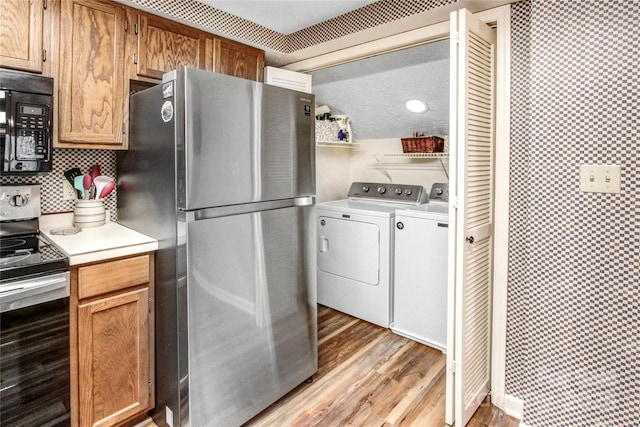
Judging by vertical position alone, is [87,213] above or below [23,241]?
above

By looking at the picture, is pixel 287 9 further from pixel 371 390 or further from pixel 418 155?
pixel 371 390

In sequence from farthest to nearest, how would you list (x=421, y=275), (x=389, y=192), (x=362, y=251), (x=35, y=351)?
(x=389, y=192)
(x=362, y=251)
(x=421, y=275)
(x=35, y=351)

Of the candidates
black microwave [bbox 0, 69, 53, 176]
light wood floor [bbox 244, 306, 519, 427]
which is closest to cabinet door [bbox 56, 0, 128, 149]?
black microwave [bbox 0, 69, 53, 176]

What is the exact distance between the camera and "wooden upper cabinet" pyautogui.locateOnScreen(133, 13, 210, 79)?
2.01 m

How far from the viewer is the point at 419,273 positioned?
8.86ft

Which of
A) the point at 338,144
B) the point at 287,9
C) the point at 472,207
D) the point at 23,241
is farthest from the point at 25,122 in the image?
the point at 338,144

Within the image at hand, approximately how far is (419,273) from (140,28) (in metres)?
2.34

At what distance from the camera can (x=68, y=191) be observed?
2.08 meters

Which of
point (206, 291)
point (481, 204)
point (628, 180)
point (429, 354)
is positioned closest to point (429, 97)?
point (481, 204)

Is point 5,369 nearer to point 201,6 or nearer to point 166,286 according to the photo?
point 166,286

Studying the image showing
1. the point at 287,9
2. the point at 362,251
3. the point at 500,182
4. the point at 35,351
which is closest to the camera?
the point at 35,351

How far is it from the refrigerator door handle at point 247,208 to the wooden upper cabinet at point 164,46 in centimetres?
99

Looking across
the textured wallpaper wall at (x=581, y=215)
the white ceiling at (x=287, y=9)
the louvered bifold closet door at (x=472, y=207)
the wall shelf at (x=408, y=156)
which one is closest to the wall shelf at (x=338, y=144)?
the wall shelf at (x=408, y=156)

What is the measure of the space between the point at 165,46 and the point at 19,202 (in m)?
1.12
